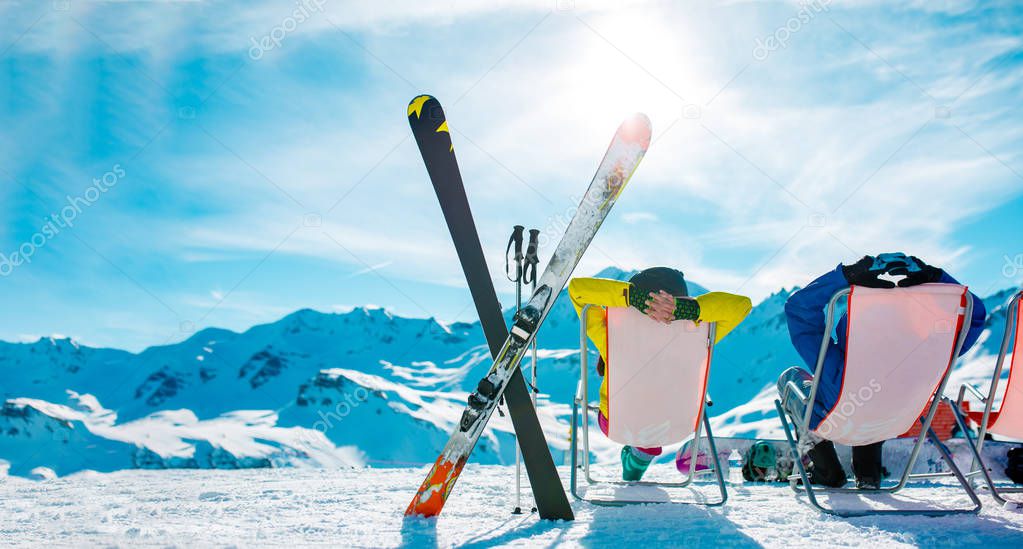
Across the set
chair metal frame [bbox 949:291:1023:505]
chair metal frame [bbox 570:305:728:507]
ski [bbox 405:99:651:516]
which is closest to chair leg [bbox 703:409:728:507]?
chair metal frame [bbox 570:305:728:507]

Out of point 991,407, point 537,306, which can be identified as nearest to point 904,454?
point 991,407

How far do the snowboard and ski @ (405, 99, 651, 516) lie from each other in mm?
2359

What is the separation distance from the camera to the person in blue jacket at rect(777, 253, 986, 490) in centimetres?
313

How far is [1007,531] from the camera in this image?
2.64 meters

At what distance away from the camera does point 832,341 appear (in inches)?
144

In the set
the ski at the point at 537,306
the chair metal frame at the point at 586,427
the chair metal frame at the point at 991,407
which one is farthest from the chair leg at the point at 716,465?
the chair metal frame at the point at 991,407

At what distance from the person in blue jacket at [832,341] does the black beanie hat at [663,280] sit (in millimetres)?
595

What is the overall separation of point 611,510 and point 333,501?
1.57 meters

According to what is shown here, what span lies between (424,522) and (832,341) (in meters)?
2.53

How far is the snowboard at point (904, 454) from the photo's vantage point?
486 centimetres

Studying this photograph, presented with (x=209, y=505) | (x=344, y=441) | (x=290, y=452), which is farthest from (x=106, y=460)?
(x=209, y=505)

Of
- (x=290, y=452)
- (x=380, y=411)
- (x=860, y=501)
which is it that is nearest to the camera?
(x=860, y=501)

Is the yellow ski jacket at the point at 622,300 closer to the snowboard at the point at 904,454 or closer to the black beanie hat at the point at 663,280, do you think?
the black beanie hat at the point at 663,280

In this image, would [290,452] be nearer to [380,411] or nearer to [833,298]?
[380,411]
